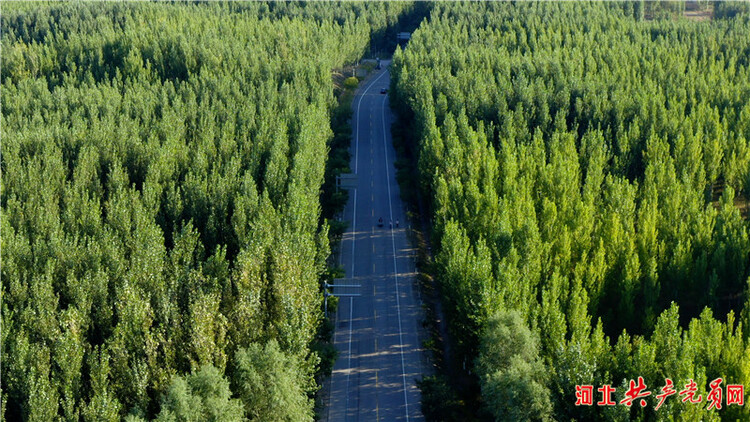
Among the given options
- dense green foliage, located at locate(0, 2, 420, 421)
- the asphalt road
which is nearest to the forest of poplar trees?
dense green foliage, located at locate(0, 2, 420, 421)

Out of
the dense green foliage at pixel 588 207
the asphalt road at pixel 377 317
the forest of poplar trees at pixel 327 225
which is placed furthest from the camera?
the asphalt road at pixel 377 317

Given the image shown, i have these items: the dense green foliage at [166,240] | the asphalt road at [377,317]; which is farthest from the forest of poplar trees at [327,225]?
the asphalt road at [377,317]

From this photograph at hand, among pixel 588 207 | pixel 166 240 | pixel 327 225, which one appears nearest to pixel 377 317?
pixel 327 225

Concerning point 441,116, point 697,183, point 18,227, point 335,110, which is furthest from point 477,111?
point 18,227

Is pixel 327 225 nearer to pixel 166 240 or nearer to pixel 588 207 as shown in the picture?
pixel 166 240

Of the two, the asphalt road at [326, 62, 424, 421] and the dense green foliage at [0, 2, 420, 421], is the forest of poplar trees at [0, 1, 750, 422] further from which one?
the asphalt road at [326, 62, 424, 421]

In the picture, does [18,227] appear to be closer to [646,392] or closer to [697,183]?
[646,392]

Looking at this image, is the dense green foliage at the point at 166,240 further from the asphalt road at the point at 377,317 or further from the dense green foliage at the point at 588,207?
the dense green foliage at the point at 588,207
